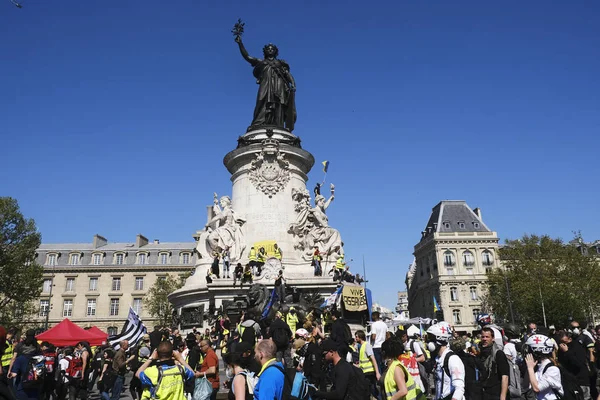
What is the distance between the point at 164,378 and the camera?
5.16 m

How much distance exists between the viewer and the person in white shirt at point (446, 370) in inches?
208

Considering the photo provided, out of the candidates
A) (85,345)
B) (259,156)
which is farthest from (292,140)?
(85,345)

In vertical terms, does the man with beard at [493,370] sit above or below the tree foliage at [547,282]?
below

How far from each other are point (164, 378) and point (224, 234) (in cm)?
1827

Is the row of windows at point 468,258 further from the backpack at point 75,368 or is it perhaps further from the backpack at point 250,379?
the backpack at point 250,379

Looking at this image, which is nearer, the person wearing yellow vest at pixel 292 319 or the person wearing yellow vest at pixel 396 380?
the person wearing yellow vest at pixel 396 380

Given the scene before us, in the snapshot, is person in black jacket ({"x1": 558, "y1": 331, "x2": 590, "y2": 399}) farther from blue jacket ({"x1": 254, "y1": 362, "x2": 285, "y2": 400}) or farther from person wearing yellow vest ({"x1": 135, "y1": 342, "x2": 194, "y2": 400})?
person wearing yellow vest ({"x1": 135, "y1": 342, "x2": 194, "y2": 400})

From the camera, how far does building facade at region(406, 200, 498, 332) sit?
6284 centimetres

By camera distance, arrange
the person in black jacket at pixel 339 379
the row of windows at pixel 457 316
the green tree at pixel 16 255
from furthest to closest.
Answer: the row of windows at pixel 457 316, the green tree at pixel 16 255, the person in black jacket at pixel 339 379

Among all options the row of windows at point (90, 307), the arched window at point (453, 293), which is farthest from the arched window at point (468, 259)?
the row of windows at point (90, 307)

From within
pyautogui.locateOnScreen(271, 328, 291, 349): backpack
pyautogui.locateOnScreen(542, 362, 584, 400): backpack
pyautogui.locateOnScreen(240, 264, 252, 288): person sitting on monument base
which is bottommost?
pyautogui.locateOnScreen(542, 362, 584, 400): backpack

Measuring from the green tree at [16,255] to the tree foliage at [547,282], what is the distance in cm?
4138

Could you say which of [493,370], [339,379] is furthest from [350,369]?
[493,370]

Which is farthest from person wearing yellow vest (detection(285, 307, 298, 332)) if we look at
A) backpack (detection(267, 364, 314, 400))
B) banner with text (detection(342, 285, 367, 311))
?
backpack (detection(267, 364, 314, 400))
